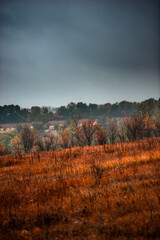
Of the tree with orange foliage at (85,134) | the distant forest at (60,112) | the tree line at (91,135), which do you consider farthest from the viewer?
the distant forest at (60,112)

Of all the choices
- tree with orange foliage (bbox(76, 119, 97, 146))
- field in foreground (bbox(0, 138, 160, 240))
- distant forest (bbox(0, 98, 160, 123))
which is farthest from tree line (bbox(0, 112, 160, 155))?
distant forest (bbox(0, 98, 160, 123))

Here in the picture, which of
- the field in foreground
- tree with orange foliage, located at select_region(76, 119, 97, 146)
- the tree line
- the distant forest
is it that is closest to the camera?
the field in foreground

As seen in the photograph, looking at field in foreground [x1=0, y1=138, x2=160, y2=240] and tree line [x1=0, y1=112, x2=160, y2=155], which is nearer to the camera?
field in foreground [x1=0, y1=138, x2=160, y2=240]

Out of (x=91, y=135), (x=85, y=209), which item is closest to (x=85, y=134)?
(x=91, y=135)

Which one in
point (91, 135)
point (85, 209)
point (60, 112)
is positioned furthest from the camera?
point (60, 112)

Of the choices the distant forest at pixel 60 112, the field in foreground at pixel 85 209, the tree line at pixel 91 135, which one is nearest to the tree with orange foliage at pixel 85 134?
the tree line at pixel 91 135

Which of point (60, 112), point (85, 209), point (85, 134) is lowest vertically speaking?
point (85, 209)

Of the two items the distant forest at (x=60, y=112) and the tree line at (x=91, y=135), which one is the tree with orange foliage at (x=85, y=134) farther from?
the distant forest at (x=60, y=112)

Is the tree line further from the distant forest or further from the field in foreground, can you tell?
the distant forest

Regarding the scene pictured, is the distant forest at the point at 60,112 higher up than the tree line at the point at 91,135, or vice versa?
the distant forest at the point at 60,112

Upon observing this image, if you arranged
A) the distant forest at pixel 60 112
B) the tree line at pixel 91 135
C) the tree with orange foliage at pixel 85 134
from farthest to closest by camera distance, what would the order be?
the distant forest at pixel 60 112, the tree with orange foliage at pixel 85 134, the tree line at pixel 91 135

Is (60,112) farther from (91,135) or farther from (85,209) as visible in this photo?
(85,209)

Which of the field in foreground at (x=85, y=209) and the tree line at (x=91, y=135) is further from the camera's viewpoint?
the tree line at (x=91, y=135)

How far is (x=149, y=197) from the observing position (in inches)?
113
